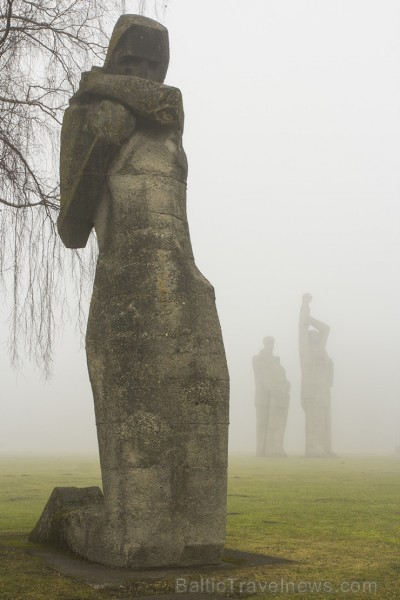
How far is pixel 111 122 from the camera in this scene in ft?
22.5

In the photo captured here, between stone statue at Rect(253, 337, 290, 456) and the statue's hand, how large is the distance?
40385 mm

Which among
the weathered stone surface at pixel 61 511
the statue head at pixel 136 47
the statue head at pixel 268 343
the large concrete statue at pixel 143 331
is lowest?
the weathered stone surface at pixel 61 511

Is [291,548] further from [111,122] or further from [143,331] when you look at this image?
[111,122]

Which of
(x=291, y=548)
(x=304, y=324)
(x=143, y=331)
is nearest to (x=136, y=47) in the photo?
(x=143, y=331)

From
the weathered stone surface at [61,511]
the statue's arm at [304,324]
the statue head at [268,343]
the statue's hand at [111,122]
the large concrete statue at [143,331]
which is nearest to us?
the large concrete statue at [143,331]

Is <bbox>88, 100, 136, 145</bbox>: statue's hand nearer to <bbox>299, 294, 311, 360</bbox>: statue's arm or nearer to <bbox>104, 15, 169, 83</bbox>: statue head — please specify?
<bbox>104, 15, 169, 83</bbox>: statue head

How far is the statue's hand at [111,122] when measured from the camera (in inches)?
270

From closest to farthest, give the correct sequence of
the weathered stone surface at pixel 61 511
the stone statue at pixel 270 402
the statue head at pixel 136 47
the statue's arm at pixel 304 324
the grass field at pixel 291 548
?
the grass field at pixel 291 548, the weathered stone surface at pixel 61 511, the statue head at pixel 136 47, the stone statue at pixel 270 402, the statue's arm at pixel 304 324

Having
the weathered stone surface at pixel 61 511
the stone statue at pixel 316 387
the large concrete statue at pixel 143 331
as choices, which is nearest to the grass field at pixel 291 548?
the weathered stone surface at pixel 61 511

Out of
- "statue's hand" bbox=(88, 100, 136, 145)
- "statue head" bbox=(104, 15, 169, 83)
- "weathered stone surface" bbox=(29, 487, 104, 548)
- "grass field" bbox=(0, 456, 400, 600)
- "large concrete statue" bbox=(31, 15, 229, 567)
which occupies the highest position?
"statue head" bbox=(104, 15, 169, 83)

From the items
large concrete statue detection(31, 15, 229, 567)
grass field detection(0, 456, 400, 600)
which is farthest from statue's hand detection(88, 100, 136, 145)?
grass field detection(0, 456, 400, 600)

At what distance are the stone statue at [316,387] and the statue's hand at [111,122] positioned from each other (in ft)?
132

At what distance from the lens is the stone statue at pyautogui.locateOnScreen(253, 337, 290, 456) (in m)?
46.4

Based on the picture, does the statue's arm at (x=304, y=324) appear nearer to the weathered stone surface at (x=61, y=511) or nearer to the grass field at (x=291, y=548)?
the grass field at (x=291, y=548)
